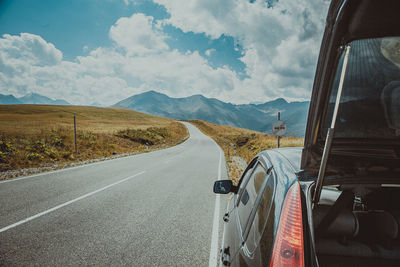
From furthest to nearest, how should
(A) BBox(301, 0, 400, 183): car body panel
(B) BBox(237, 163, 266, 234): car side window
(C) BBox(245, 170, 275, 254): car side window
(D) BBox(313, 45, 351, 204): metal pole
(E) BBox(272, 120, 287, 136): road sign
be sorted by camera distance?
(E) BBox(272, 120, 287, 136): road sign
(B) BBox(237, 163, 266, 234): car side window
(C) BBox(245, 170, 275, 254): car side window
(A) BBox(301, 0, 400, 183): car body panel
(D) BBox(313, 45, 351, 204): metal pole

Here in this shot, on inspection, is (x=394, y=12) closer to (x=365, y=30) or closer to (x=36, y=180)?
(x=365, y=30)

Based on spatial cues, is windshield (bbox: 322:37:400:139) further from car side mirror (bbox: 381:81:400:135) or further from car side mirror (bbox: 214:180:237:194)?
car side mirror (bbox: 214:180:237:194)

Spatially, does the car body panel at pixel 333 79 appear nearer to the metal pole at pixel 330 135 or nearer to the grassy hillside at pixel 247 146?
the metal pole at pixel 330 135

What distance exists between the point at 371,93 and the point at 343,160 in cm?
50

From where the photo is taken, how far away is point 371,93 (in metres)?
1.34

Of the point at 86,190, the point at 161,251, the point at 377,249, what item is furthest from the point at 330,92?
Result: the point at 86,190

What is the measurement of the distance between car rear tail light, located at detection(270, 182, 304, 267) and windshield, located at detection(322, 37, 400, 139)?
55 centimetres

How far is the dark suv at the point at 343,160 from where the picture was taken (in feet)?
3.18

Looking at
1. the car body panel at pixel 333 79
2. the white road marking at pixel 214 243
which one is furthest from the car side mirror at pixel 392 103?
the white road marking at pixel 214 243

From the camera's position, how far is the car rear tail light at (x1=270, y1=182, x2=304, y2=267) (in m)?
0.90

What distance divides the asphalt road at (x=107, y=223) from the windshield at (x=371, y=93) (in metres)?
2.60

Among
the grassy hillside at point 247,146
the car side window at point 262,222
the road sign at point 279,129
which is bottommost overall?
the grassy hillside at point 247,146

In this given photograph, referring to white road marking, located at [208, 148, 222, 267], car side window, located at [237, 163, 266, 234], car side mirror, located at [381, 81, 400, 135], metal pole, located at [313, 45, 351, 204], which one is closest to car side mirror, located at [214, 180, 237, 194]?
car side window, located at [237, 163, 266, 234]

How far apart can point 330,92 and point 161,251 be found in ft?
10.4
